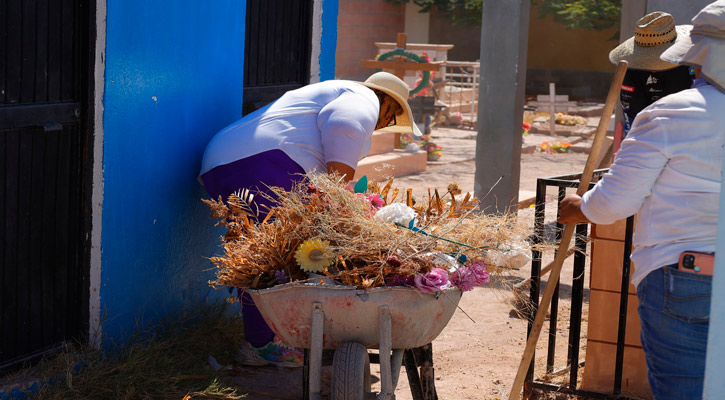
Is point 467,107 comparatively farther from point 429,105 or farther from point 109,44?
point 109,44

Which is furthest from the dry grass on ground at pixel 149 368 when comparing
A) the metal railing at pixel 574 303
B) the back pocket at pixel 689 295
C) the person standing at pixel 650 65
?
the person standing at pixel 650 65

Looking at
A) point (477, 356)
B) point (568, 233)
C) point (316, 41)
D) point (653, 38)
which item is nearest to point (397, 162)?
point (316, 41)

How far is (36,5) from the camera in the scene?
3586 millimetres

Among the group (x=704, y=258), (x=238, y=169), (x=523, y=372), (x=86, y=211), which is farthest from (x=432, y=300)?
(x=86, y=211)

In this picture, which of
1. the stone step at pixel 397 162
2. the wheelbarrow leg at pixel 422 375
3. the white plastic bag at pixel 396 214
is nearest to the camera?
the white plastic bag at pixel 396 214

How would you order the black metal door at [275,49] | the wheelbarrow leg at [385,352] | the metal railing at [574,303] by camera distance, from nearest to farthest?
the wheelbarrow leg at [385,352], the metal railing at [574,303], the black metal door at [275,49]

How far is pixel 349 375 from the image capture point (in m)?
3.21

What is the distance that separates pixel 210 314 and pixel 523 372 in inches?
81.4

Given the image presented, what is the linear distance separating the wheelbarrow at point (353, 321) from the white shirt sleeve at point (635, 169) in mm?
744

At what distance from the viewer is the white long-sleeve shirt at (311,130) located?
403 centimetres

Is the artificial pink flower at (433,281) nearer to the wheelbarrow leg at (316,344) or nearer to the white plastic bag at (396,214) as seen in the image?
the white plastic bag at (396,214)

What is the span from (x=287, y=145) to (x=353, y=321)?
48.6 inches

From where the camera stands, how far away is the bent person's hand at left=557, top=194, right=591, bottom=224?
10.1 feet

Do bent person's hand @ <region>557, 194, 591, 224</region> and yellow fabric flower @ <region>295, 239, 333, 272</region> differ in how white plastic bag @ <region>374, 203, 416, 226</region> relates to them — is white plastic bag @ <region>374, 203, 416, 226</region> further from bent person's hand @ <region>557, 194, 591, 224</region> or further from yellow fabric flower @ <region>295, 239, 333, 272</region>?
bent person's hand @ <region>557, 194, 591, 224</region>
